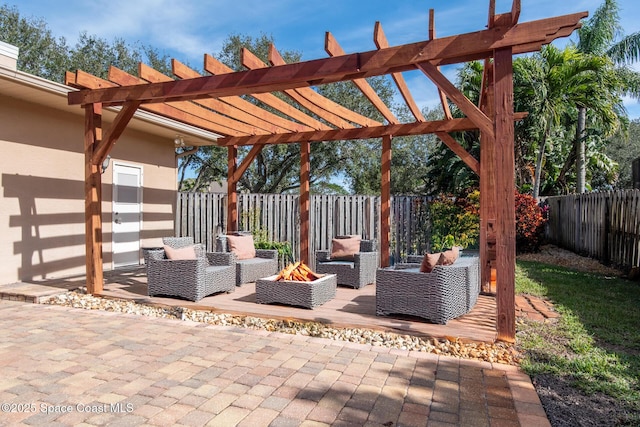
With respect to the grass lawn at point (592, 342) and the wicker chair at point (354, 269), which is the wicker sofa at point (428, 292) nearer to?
the grass lawn at point (592, 342)

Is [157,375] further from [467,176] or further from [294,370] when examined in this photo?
[467,176]

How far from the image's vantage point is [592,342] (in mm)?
3701

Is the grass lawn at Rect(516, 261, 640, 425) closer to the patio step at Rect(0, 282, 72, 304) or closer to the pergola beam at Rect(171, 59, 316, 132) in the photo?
the pergola beam at Rect(171, 59, 316, 132)

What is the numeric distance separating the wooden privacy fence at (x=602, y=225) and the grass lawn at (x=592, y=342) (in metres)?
1.11

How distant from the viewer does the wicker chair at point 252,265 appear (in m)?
6.26

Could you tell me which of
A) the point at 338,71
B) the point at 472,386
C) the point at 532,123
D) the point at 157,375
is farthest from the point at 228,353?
the point at 532,123

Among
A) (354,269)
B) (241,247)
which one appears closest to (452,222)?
(354,269)

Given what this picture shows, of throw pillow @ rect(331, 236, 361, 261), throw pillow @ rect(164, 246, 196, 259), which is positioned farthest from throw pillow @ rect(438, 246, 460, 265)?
throw pillow @ rect(164, 246, 196, 259)

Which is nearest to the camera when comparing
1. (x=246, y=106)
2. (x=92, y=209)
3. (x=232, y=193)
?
(x=92, y=209)

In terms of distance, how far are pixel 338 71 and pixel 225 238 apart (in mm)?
3797

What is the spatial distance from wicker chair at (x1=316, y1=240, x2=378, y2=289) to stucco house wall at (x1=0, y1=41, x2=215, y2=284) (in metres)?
3.93

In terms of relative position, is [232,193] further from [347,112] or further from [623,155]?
[623,155]

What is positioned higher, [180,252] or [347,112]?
[347,112]

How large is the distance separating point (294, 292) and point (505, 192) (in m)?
2.51
